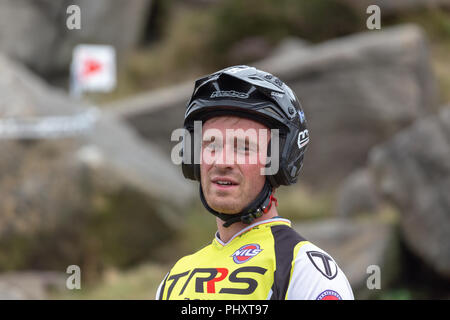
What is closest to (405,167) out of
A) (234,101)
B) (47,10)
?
(234,101)

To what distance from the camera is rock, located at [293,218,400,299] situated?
664 centimetres

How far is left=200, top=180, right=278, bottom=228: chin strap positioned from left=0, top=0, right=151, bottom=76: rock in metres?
14.3

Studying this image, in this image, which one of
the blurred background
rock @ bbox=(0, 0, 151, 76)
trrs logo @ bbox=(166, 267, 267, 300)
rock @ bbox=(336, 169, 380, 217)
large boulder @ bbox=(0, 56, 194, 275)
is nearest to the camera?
trrs logo @ bbox=(166, 267, 267, 300)

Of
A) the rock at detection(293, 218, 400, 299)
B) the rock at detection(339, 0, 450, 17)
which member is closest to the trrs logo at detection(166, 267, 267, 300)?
the rock at detection(293, 218, 400, 299)

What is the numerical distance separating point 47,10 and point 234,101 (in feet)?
48.2

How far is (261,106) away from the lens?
8.13ft

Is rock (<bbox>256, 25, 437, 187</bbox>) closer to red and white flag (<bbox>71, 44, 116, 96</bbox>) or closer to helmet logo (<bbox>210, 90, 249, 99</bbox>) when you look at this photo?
red and white flag (<bbox>71, 44, 116, 96</bbox>)

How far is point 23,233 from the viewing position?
841 centimetres

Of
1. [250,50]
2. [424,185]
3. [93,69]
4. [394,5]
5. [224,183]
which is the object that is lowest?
[424,185]

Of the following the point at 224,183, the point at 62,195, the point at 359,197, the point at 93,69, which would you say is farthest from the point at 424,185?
the point at 93,69

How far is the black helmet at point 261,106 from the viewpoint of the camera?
249cm

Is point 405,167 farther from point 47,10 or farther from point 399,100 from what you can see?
point 47,10

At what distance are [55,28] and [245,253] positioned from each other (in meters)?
15.1

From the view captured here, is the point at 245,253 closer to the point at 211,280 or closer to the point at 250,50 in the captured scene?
the point at 211,280
